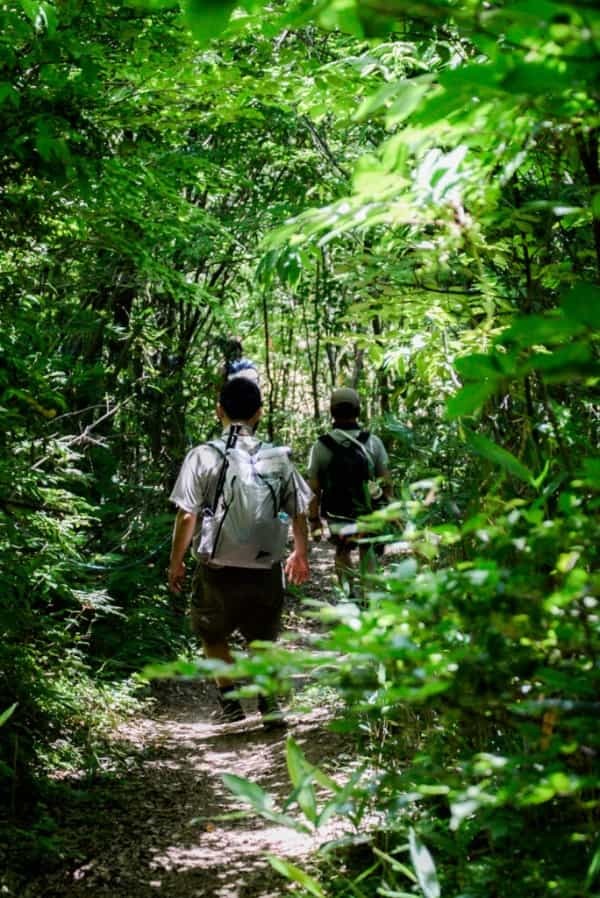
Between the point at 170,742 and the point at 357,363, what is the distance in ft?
34.1

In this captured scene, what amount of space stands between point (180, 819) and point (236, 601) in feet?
4.60

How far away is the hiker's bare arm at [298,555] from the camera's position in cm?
526

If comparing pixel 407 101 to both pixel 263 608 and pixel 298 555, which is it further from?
pixel 263 608

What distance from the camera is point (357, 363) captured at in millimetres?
15078

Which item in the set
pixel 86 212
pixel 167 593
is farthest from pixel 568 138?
pixel 167 593

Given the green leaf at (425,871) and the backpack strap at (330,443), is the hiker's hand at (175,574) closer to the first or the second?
the backpack strap at (330,443)

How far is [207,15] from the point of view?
118 cm

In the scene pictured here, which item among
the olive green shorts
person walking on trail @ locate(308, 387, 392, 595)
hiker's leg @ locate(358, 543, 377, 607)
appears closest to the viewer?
hiker's leg @ locate(358, 543, 377, 607)

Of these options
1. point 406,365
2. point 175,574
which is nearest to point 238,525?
point 175,574

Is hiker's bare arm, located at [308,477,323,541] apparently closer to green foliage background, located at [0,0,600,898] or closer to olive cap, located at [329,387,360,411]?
olive cap, located at [329,387,360,411]

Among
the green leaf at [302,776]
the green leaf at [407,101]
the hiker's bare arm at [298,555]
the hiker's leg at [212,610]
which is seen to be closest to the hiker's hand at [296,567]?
the hiker's bare arm at [298,555]

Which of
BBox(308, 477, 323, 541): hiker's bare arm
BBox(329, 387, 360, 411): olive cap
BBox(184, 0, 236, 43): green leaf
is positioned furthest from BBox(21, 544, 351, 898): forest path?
BBox(329, 387, 360, 411): olive cap

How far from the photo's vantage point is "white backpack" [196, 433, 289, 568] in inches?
197

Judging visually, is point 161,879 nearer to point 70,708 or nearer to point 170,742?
point 70,708
